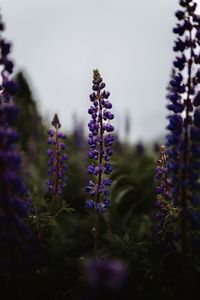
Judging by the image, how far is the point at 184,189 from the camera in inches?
145

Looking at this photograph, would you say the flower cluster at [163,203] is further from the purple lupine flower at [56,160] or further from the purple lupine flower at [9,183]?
the purple lupine flower at [9,183]

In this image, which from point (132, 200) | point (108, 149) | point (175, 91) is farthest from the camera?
point (132, 200)

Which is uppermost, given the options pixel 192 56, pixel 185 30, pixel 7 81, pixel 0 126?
pixel 185 30

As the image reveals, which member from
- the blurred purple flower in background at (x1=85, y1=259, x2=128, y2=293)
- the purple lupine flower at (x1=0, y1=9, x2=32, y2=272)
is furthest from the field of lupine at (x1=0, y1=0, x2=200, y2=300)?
the blurred purple flower in background at (x1=85, y1=259, x2=128, y2=293)

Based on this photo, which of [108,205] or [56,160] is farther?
[56,160]

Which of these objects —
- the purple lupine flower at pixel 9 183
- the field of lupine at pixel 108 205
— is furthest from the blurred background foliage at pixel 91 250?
the purple lupine flower at pixel 9 183

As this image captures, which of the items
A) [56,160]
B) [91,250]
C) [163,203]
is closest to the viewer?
[163,203]

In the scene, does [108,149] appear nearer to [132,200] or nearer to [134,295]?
[134,295]

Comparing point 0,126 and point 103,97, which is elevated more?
point 103,97

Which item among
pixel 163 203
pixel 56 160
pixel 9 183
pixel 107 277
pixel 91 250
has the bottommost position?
pixel 91 250

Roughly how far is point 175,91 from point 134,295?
6.14 feet

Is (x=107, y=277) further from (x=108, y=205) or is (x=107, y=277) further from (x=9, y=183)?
(x=108, y=205)

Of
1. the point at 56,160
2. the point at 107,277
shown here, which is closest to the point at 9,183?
the point at 107,277

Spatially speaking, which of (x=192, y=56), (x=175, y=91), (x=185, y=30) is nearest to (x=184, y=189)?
(x=175, y=91)
